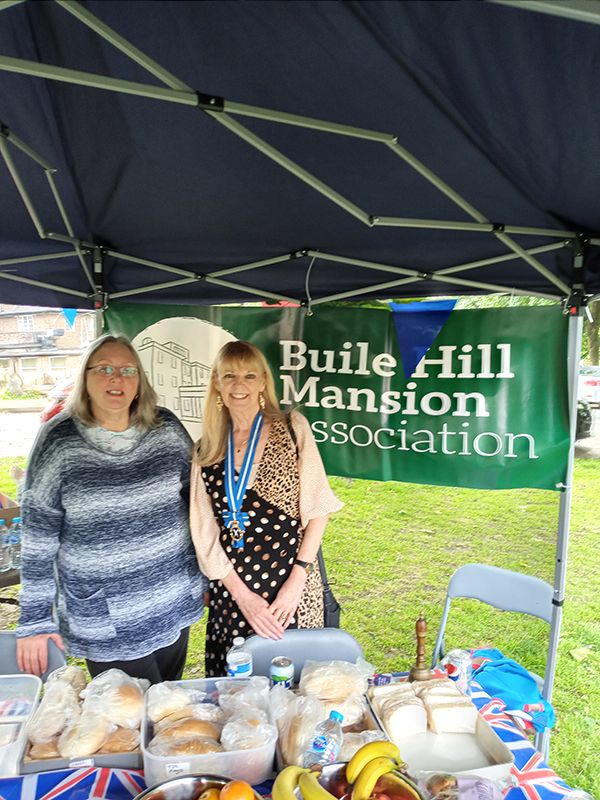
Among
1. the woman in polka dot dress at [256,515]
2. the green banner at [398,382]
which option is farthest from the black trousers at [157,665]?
the green banner at [398,382]

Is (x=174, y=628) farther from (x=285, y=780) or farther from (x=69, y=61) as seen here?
(x=69, y=61)

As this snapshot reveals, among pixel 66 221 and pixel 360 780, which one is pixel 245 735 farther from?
pixel 66 221

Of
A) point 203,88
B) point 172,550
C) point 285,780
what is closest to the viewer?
point 285,780

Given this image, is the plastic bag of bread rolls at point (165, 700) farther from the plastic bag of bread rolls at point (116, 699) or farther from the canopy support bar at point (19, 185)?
the canopy support bar at point (19, 185)

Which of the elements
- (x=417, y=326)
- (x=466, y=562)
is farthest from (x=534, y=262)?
(x=466, y=562)

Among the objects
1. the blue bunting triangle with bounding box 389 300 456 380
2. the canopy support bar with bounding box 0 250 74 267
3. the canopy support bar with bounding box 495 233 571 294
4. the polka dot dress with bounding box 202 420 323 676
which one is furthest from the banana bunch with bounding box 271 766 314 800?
the canopy support bar with bounding box 0 250 74 267

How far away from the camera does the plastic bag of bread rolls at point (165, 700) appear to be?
1236 mm

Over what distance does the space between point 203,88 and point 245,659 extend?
1666mm

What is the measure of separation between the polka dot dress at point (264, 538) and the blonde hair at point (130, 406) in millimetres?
295

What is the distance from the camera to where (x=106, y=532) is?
1.75 m

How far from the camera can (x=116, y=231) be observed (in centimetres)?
262

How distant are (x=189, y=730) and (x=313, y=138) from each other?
1674mm

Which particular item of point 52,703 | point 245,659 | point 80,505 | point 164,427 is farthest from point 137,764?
point 164,427

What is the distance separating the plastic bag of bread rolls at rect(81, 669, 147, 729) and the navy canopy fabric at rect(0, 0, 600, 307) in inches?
64.5
